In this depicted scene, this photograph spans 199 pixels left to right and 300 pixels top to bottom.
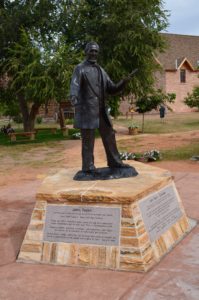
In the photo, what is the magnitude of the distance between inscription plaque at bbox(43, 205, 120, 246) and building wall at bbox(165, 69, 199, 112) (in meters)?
49.0

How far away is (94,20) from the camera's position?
2328cm

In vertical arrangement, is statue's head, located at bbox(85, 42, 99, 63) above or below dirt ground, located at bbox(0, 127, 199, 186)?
above

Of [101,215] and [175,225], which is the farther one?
[175,225]

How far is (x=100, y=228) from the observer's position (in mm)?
5395

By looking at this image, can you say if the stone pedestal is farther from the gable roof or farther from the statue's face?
the gable roof

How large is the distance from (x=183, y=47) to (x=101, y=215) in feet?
180

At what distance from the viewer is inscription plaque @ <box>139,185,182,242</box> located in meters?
5.52

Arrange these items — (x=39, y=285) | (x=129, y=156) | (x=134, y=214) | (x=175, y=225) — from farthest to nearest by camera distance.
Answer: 1. (x=129, y=156)
2. (x=175, y=225)
3. (x=134, y=214)
4. (x=39, y=285)

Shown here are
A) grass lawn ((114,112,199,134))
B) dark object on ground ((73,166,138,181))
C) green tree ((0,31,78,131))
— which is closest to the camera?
dark object on ground ((73,166,138,181))

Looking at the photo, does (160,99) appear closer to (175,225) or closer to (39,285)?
(175,225)

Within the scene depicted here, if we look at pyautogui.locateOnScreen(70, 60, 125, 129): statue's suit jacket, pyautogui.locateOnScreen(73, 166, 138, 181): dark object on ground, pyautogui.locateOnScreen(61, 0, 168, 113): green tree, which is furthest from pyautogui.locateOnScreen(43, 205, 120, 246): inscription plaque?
pyautogui.locateOnScreen(61, 0, 168, 113): green tree

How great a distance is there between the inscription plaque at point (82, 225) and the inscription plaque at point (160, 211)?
1.57 feet

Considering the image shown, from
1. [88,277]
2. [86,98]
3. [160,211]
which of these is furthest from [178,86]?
[88,277]

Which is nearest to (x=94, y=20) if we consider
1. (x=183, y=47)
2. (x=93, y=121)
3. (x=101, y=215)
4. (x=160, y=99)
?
(x=160, y=99)
